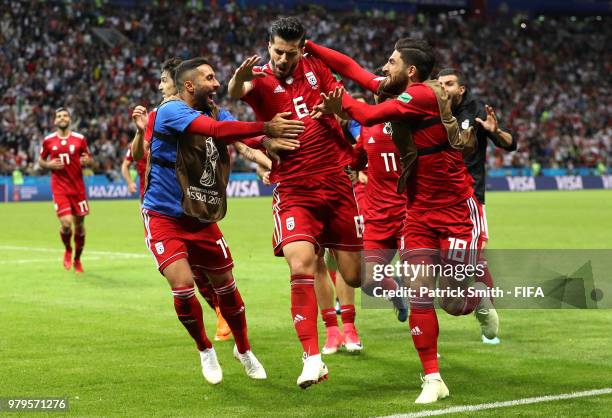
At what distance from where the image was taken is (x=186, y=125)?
277 inches

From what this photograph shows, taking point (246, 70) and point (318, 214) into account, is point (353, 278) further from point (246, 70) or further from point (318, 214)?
point (246, 70)

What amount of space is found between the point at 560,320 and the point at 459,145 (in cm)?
401

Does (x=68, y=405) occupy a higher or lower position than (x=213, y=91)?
lower

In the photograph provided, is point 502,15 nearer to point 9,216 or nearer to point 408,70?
point 9,216

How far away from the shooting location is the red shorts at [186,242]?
729 cm

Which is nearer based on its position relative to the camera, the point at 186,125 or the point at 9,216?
the point at 186,125

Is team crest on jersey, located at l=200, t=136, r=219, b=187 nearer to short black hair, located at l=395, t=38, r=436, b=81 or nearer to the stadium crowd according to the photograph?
short black hair, located at l=395, t=38, r=436, b=81

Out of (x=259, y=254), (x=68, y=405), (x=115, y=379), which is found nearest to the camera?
(x=68, y=405)

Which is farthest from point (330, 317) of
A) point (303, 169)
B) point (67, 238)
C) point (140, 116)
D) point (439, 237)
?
point (67, 238)

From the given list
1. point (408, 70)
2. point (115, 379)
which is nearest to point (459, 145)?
point (408, 70)

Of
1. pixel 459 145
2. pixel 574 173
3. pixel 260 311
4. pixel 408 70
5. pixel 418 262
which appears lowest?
pixel 574 173

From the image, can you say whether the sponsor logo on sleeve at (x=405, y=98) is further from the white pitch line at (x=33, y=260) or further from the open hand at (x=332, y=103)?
the white pitch line at (x=33, y=260)

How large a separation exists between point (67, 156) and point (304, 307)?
1009cm

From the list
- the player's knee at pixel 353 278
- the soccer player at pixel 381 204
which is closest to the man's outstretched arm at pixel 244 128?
the player's knee at pixel 353 278
